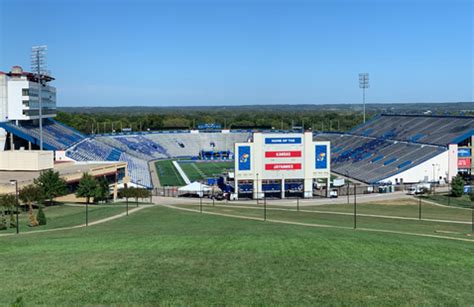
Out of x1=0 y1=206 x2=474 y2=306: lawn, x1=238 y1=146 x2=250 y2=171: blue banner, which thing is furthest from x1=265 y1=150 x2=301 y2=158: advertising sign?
x1=0 y1=206 x2=474 y2=306: lawn

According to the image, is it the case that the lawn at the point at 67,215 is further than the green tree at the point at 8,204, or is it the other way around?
the green tree at the point at 8,204

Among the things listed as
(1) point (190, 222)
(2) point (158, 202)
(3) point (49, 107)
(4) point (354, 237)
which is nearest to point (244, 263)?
(4) point (354, 237)

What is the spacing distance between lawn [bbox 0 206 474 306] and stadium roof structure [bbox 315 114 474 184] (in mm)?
54769

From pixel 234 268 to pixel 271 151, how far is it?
5097cm

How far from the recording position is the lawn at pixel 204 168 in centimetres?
9803

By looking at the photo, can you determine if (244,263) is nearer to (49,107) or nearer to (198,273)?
(198,273)

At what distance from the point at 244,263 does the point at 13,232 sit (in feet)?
69.6

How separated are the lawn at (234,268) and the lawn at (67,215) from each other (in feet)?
23.7

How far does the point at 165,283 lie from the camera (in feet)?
Result: 68.7

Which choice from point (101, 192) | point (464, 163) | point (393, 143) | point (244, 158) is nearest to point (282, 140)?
point (244, 158)

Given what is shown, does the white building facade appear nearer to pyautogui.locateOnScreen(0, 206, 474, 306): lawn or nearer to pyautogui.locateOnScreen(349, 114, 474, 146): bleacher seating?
pyautogui.locateOnScreen(0, 206, 474, 306): lawn

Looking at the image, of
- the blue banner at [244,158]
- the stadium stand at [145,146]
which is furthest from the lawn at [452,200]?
the stadium stand at [145,146]

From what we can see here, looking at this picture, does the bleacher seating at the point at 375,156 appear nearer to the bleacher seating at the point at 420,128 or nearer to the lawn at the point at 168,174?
the bleacher seating at the point at 420,128

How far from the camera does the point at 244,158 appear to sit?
7381cm
